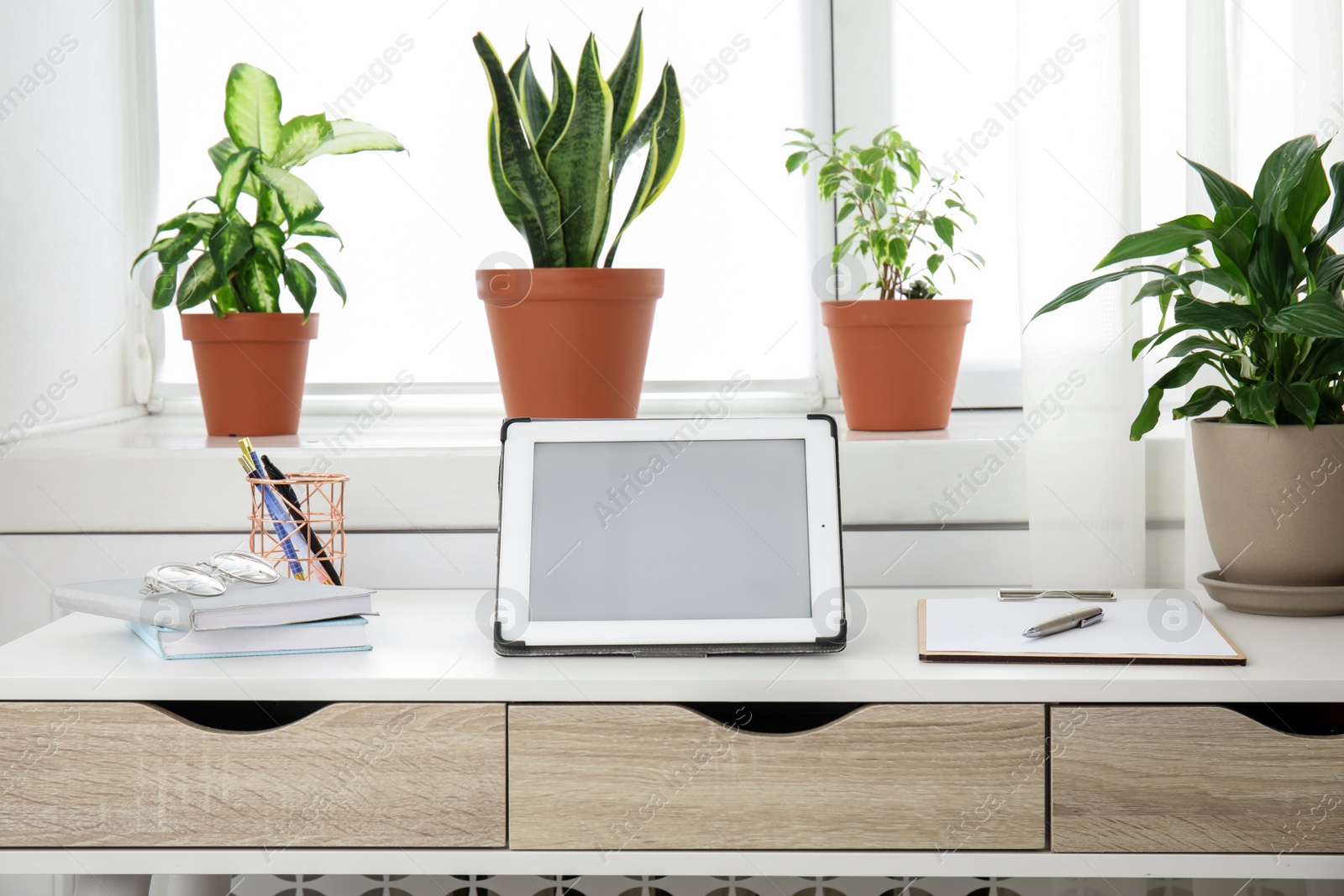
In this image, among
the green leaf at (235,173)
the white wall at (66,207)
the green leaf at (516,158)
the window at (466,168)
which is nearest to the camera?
the green leaf at (516,158)

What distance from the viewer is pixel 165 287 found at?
119 cm

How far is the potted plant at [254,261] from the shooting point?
1.16 metres

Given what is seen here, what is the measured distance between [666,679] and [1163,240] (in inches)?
21.9

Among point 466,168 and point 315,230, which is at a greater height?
point 466,168

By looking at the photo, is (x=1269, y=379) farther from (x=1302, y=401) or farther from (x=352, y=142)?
(x=352, y=142)

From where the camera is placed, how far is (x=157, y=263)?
4.80 feet

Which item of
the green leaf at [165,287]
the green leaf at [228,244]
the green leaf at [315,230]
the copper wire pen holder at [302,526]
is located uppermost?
the green leaf at [315,230]

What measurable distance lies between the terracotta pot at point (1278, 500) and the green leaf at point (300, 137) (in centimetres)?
99

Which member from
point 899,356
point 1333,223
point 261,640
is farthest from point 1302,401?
point 261,640

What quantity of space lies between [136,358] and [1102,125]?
1313 mm

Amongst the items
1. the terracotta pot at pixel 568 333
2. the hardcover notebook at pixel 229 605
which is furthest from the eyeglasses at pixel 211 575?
the terracotta pot at pixel 568 333

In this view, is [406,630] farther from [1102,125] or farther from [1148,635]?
[1102,125]

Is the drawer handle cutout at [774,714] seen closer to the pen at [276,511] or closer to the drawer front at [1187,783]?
the drawer front at [1187,783]

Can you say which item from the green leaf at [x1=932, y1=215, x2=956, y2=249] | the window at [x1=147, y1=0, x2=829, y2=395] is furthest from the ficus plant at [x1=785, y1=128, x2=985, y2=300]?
the window at [x1=147, y1=0, x2=829, y2=395]
